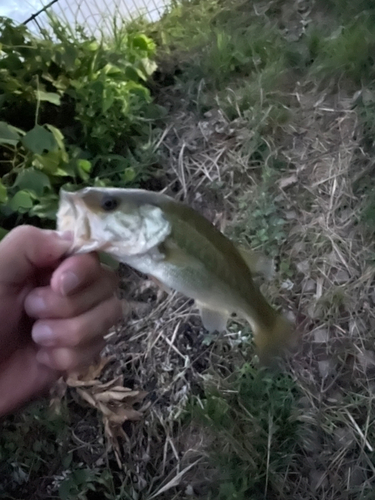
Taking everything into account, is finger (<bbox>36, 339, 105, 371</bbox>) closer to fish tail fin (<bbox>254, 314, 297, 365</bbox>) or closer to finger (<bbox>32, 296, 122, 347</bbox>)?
finger (<bbox>32, 296, 122, 347</bbox>)

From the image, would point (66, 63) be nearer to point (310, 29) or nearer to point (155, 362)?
point (310, 29)

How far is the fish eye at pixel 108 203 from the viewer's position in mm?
836

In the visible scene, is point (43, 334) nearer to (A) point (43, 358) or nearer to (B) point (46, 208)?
(A) point (43, 358)

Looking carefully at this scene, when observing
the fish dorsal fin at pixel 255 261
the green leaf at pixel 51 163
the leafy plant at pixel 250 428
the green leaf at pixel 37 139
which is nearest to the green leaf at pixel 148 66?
the green leaf at pixel 51 163

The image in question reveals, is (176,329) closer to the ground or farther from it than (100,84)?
closer to the ground

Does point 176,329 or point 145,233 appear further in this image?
point 176,329

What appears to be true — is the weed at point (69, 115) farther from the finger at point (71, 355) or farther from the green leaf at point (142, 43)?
the finger at point (71, 355)

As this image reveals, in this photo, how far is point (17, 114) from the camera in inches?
78.2

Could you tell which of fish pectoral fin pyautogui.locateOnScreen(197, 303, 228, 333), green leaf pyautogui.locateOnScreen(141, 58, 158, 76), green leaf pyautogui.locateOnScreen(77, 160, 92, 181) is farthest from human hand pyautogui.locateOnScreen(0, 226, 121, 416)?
→ green leaf pyautogui.locateOnScreen(141, 58, 158, 76)

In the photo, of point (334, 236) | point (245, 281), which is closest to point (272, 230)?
point (334, 236)

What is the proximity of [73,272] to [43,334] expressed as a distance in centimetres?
17

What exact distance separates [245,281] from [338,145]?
3.52 feet

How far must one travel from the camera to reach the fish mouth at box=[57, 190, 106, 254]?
0.82 metres

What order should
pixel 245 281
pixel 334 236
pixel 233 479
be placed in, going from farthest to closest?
pixel 334 236, pixel 233 479, pixel 245 281
